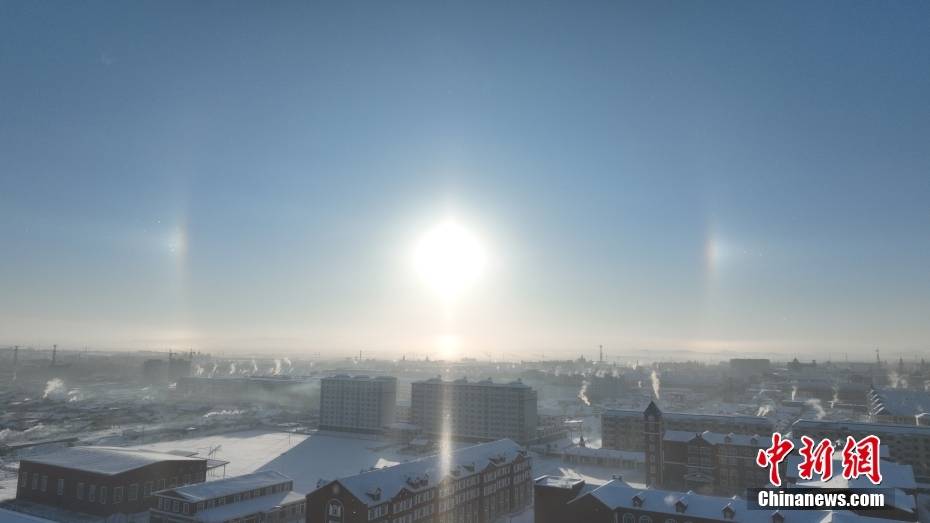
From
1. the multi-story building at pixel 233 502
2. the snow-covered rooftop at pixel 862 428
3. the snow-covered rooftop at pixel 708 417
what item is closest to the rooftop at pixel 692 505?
the multi-story building at pixel 233 502

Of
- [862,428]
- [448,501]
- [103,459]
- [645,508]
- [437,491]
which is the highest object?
[645,508]

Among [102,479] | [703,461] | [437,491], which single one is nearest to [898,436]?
[703,461]

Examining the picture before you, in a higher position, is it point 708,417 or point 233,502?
point 708,417

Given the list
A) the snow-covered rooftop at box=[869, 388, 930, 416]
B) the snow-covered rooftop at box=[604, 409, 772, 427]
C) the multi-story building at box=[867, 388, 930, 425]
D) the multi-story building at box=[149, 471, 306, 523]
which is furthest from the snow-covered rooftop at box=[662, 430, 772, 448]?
the snow-covered rooftop at box=[869, 388, 930, 416]

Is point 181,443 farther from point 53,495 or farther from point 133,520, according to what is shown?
point 133,520

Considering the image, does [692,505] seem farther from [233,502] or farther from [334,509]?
[233,502]

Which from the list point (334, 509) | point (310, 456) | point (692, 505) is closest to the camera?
point (692, 505)
